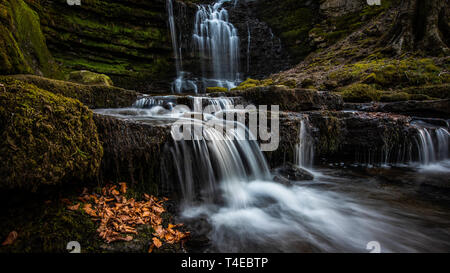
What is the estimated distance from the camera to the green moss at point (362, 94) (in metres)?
8.13

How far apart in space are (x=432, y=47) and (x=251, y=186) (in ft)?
41.9

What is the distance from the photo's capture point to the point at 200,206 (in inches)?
124

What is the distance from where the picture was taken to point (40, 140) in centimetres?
179

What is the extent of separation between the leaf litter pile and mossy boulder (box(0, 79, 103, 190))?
0.33 meters

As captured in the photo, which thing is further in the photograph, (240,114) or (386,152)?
(386,152)

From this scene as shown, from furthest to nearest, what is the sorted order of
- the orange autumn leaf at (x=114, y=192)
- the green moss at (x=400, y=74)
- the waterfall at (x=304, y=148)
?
the green moss at (x=400, y=74) < the waterfall at (x=304, y=148) < the orange autumn leaf at (x=114, y=192)

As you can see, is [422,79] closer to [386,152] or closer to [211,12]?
[386,152]

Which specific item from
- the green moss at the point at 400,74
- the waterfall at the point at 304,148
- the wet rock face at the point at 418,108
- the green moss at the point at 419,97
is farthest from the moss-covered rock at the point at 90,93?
the green moss at the point at 419,97

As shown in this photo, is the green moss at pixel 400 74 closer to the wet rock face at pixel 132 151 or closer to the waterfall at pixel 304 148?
the waterfall at pixel 304 148

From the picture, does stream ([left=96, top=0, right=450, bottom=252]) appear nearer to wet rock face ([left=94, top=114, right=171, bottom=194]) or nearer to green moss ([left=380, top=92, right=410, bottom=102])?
wet rock face ([left=94, top=114, right=171, bottom=194])

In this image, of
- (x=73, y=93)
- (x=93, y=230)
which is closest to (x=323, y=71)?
(x=73, y=93)

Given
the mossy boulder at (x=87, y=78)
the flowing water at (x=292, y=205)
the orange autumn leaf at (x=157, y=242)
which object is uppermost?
the mossy boulder at (x=87, y=78)

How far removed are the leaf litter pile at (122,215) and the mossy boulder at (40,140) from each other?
13.1 inches

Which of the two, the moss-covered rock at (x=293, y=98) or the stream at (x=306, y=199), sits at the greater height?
the moss-covered rock at (x=293, y=98)
